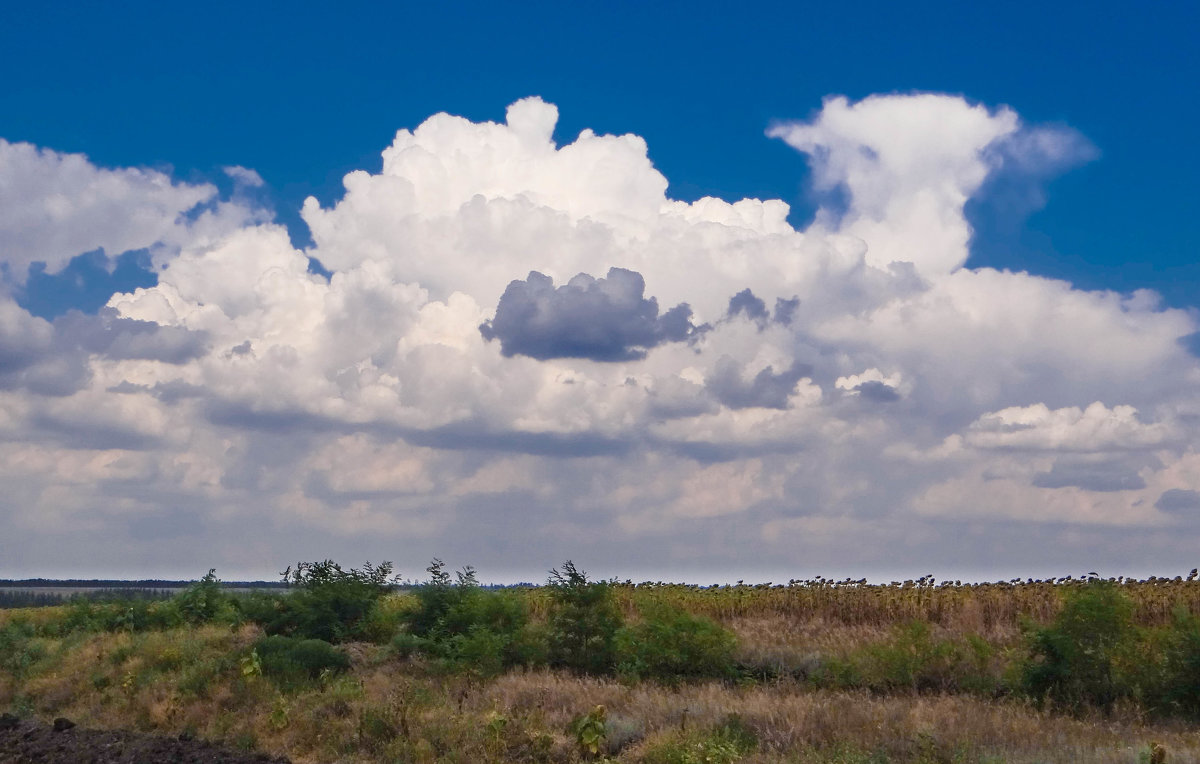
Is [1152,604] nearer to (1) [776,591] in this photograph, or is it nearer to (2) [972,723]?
(1) [776,591]

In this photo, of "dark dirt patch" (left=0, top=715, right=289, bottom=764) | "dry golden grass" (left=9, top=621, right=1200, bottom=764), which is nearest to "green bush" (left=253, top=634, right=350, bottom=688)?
"dry golden grass" (left=9, top=621, right=1200, bottom=764)

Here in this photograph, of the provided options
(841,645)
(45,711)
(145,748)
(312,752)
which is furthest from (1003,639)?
(45,711)

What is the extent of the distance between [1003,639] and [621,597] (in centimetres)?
1232

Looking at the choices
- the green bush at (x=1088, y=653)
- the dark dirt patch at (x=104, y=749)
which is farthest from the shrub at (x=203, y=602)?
the green bush at (x=1088, y=653)

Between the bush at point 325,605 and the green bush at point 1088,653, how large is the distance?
52.8 feet

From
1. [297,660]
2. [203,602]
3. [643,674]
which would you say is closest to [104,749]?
[297,660]

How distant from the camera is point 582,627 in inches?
864

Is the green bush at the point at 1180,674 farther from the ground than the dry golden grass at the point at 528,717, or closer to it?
farther from the ground

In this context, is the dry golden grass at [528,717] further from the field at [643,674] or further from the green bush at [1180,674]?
the green bush at [1180,674]

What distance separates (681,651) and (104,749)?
35.7 ft

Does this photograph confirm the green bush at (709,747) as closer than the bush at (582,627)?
Yes

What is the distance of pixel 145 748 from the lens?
16828mm

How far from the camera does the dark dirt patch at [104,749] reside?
1584 cm

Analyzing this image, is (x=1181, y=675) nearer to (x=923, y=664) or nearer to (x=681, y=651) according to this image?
(x=923, y=664)
